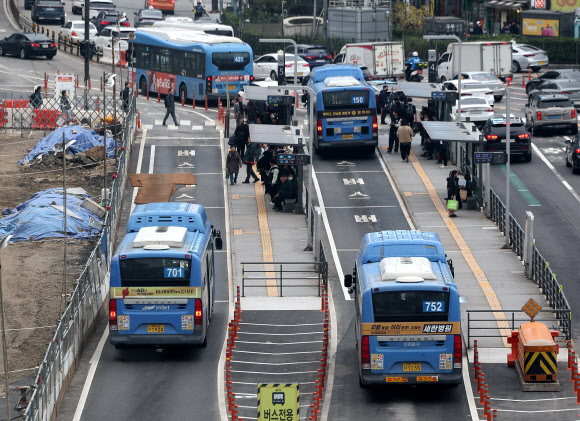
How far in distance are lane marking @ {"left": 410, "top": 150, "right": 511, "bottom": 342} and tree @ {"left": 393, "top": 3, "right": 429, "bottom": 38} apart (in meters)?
38.5

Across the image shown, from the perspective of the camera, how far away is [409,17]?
292ft

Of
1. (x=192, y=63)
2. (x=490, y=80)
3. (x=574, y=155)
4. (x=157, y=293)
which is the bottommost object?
(x=157, y=293)

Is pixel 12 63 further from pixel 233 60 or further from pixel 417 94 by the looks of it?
pixel 417 94

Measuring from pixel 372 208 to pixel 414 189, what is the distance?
9.47 feet

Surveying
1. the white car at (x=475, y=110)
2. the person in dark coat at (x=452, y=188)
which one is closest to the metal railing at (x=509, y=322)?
the person in dark coat at (x=452, y=188)

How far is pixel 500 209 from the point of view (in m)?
41.5

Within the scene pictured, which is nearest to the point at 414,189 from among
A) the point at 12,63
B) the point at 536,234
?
the point at 536,234

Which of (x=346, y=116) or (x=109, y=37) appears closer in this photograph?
(x=346, y=116)

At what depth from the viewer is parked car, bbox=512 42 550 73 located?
75.4 meters

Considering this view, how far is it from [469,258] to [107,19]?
56590mm

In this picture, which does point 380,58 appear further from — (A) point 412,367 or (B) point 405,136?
(A) point 412,367

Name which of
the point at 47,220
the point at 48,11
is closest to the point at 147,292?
the point at 47,220

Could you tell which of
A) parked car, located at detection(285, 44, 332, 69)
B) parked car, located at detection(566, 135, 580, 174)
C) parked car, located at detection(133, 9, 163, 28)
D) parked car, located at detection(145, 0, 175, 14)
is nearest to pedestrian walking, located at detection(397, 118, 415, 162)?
parked car, located at detection(566, 135, 580, 174)

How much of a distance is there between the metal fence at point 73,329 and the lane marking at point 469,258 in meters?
9.59
